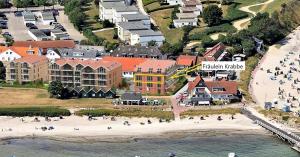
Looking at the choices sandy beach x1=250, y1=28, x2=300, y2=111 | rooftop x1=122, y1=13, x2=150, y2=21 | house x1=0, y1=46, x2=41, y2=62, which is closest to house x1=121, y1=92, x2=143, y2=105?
sandy beach x1=250, y1=28, x2=300, y2=111

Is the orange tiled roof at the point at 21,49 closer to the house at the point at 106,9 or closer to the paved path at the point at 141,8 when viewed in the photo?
the house at the point at 106,9

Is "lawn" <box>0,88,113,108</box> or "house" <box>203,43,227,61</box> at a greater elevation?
"house" <box>203,43,227,61</box>

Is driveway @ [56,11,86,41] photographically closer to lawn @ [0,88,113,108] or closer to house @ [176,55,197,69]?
house @ [176,55,197,69]

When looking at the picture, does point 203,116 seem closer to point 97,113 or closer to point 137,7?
point 97,113

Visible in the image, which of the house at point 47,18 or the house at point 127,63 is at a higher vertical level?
the house at point 47,18

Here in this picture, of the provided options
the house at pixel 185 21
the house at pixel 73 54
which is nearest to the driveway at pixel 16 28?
the house at pixel 73 54

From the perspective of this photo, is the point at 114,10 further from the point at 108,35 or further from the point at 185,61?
the point at 185,61

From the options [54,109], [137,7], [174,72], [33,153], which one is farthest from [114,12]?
[33,153]
